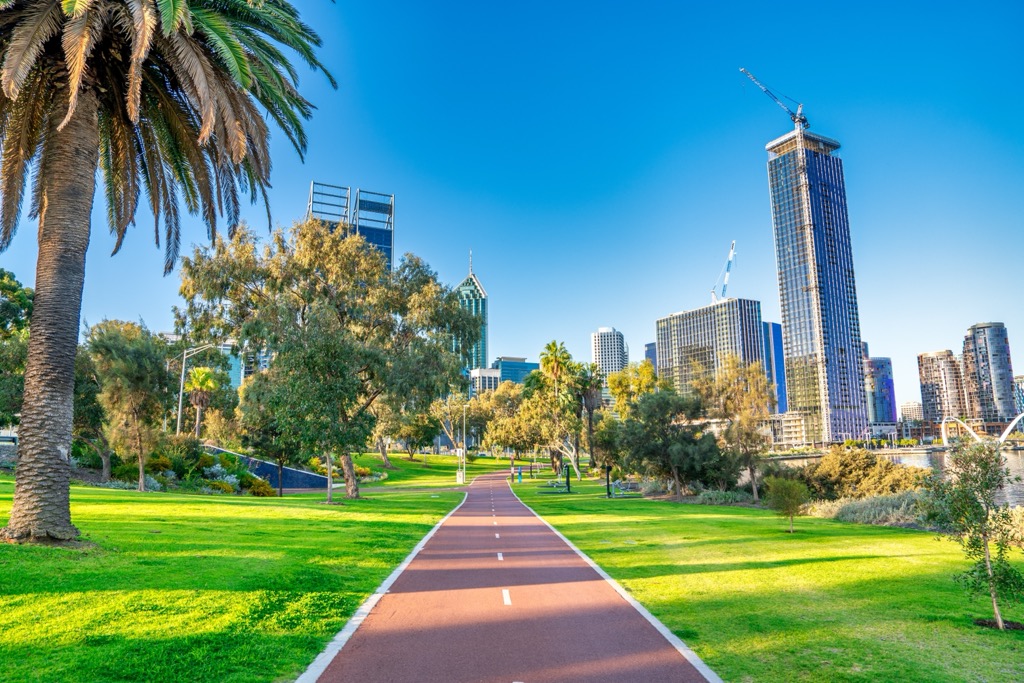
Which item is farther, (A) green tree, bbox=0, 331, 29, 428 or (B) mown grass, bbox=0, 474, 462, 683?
(A) green tree, bbox=0, 331, 29, 428

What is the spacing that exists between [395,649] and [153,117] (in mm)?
13212

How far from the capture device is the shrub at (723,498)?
37719 mm

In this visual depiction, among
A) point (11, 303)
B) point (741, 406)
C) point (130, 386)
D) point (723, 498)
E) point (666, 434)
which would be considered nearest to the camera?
point (130, 386)

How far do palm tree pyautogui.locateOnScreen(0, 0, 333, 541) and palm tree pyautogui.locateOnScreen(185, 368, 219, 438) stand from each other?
5240 centimetres

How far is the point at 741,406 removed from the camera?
41.6 m

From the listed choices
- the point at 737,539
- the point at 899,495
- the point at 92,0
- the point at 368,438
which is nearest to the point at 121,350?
the point at 368,438

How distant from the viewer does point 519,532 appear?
2238cm

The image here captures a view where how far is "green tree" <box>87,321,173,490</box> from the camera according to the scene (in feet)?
117

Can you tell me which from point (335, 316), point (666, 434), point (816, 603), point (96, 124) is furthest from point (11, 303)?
point (816, 603)

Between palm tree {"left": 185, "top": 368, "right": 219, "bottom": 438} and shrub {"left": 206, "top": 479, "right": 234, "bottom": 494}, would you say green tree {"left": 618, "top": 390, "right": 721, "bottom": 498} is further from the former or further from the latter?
palm tree {"left": 185, "top": 368, "right": 219, "bottom": 438}

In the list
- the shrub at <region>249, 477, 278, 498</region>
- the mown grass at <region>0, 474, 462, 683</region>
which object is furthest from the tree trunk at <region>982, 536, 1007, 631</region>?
the shrub at <region>249, 477, 278, 498</region>

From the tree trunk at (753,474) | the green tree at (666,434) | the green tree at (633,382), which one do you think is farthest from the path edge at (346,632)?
the green tree at (633,382)

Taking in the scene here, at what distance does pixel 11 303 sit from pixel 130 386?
18229 millimetres

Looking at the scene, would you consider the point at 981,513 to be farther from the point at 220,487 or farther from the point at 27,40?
A: the point at 220,487
